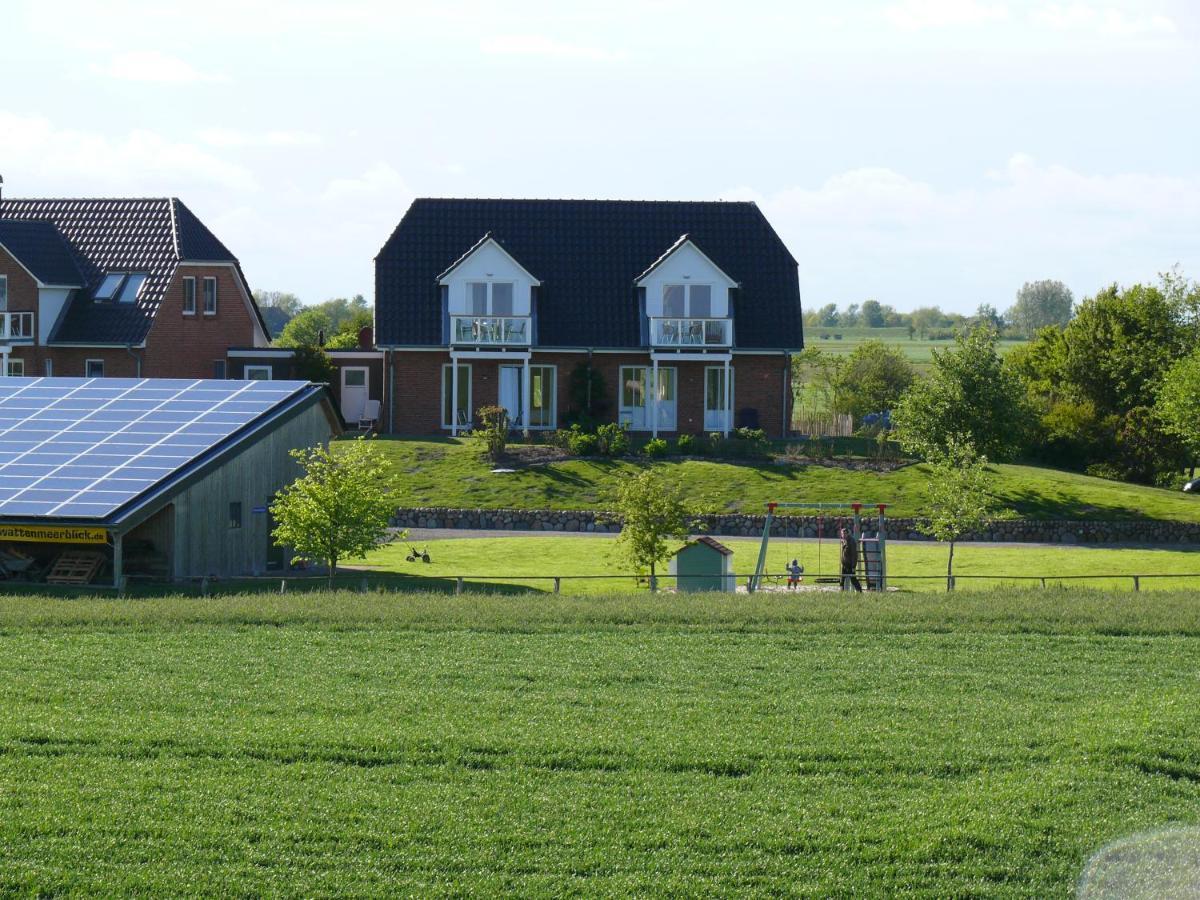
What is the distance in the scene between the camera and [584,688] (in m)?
21.6

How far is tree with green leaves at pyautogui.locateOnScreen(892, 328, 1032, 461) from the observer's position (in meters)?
48.5

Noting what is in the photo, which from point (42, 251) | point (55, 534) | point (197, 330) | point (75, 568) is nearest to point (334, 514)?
point (75, 568)

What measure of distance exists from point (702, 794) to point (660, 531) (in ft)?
57.7

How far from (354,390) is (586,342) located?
28.3 feet

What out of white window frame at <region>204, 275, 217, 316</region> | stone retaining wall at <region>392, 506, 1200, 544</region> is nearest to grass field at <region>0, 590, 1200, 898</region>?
stone retaining wall at <region>392, 506, 1200, 544</region>

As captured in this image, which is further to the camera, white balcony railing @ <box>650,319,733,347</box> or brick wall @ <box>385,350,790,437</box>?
brick wall @ <box>385,350,790,437</box>

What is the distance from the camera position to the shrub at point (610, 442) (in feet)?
164

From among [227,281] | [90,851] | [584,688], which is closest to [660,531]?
[584,688]

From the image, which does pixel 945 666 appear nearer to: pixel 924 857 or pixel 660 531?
pixel 924 857

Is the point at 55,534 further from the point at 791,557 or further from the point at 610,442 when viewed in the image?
the point at 610,442

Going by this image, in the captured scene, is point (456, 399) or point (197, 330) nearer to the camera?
point (456, 399)

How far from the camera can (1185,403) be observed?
5181 centimetres

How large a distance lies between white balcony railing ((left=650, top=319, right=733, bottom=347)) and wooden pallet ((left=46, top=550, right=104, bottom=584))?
87.3 feet

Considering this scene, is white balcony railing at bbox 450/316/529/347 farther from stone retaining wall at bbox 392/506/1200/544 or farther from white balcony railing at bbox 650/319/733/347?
stone retaining wall at bbox 392/506/1200/544
